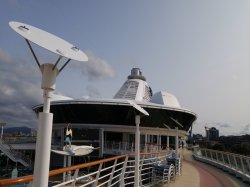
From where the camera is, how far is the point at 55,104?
33500mm

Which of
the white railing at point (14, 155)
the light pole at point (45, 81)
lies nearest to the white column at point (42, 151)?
the light pole at point (45, 81)

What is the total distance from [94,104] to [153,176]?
22.9 meters

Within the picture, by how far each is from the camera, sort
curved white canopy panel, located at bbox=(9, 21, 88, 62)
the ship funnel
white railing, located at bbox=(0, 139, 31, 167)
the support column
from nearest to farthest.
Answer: curved white canopy panel, located at bbox=(9, 21, 88, 62), the support column, white railing, located at bbox=(0, 139, 31, 167), the ship funnel

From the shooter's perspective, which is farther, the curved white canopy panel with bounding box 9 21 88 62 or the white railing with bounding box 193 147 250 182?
the white railing with bounding box 193 147 250 182

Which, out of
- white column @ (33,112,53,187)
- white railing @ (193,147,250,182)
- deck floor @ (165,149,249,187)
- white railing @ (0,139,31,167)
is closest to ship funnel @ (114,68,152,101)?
white railing @ (0,139,31,167)

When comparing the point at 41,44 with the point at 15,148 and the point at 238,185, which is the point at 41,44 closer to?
the point at 238,185

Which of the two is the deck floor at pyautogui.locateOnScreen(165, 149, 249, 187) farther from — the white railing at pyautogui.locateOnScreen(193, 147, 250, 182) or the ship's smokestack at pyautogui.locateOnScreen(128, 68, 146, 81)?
the ship's smokestack at pyautogui.locateOnScreen(128, 68, 146, 81)

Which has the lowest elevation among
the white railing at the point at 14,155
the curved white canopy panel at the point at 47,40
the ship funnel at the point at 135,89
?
the white railing at the point at 14,155

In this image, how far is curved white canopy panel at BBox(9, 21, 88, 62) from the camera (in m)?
2.74

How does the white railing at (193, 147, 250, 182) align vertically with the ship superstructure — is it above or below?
below

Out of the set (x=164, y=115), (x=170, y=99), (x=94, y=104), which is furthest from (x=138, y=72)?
(x=94, y=104)

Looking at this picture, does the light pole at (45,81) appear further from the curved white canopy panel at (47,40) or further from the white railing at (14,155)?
the white railing at (14,155)

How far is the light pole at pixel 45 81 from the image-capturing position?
2.54 meters

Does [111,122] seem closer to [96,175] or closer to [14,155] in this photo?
[14,155]
